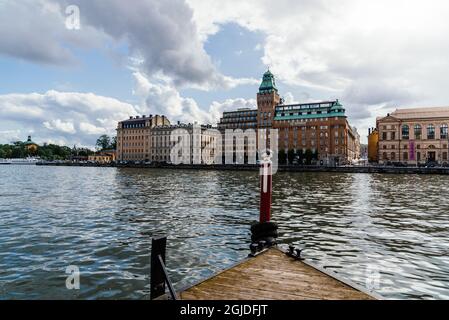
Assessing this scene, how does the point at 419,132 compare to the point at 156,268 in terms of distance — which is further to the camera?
the point at 419,132

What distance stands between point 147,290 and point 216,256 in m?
3.70

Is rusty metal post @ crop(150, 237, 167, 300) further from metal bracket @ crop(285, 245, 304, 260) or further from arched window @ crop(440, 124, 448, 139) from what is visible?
arched window @ crop(440, 124, 448, 139)

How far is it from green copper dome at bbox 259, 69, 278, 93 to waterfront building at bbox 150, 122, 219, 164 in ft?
122

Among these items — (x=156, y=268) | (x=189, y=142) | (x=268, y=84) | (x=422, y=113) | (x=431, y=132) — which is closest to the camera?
(x=156, y=268)

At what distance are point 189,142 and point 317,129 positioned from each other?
226 ft

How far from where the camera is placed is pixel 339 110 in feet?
Result: 493

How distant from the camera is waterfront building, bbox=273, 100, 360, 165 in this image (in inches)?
5792

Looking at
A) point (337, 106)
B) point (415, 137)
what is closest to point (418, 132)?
point (415, 137)

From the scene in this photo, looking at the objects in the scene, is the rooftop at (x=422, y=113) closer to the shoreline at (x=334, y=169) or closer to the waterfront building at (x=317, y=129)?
the waterfront building at (x=317, y=129)

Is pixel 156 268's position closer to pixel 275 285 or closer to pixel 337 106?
pixel 275 285

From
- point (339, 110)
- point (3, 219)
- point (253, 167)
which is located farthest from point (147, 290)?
point (339, 110)

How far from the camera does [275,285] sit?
7.92 metres
